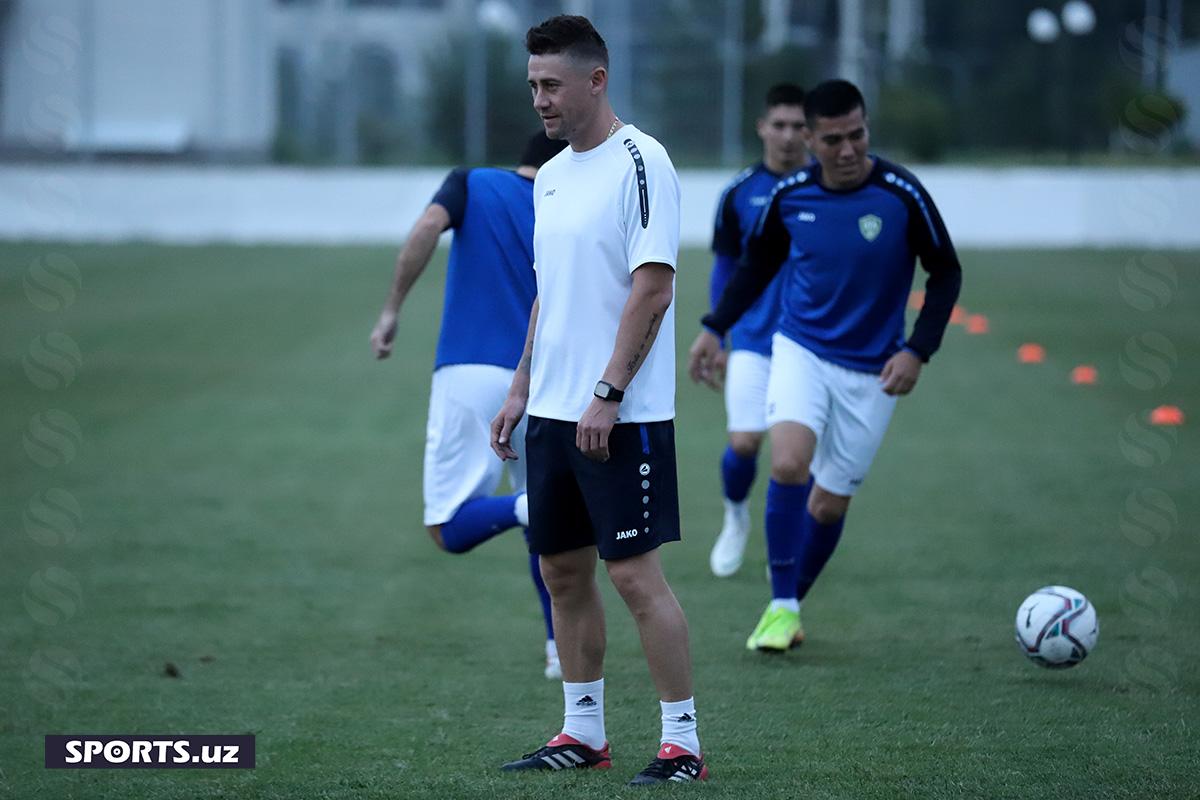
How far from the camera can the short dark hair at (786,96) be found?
8172mm

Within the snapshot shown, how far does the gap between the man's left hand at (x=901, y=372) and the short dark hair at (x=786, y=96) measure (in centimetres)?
217

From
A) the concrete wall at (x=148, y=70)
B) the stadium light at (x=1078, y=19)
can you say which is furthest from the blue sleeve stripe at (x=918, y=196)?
the stadium light at (x=1078, y=19)

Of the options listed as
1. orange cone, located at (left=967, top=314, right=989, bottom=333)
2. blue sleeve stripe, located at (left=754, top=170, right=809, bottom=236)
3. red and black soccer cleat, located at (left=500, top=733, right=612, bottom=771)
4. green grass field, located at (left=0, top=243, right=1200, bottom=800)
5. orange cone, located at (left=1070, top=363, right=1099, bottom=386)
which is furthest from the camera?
orange cone, located at (left=967, top=314, right=989, bottom=333)

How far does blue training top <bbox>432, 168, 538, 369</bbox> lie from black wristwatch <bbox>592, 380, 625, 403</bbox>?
1.76m

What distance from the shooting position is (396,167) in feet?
123

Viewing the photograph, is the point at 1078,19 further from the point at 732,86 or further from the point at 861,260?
the point at 861,260

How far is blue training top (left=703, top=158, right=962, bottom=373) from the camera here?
6500 mm

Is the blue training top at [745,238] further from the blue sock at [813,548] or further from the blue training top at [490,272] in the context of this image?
the blue training top at [490,272]

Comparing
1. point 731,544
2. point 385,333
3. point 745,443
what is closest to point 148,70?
point 745,443

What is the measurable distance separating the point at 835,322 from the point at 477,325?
4.93 ft

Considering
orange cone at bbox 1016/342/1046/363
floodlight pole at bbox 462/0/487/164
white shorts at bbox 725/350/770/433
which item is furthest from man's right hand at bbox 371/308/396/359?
floodlight pole at bbox 462/0/487/164

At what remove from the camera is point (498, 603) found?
7.66 meters

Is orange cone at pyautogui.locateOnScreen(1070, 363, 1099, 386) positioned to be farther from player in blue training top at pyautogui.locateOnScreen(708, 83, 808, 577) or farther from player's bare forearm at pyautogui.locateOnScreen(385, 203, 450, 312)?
player's bare forearm at pyautogui.locateOnScreen(385, 203, 450, 312)

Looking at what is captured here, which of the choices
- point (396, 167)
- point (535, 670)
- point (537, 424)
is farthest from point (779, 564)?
point (396, 167)
